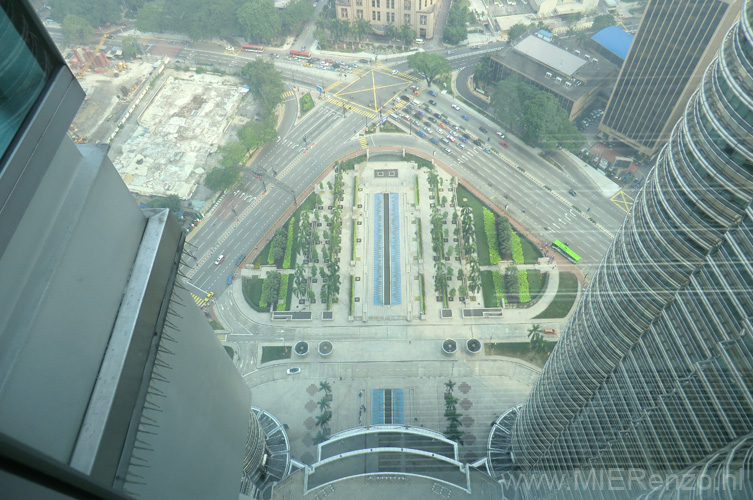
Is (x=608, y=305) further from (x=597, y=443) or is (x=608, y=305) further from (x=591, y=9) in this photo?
(x=591, y=9)

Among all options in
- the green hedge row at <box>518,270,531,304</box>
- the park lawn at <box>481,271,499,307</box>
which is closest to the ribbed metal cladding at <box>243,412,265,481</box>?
the park lawn at <box>481,271,499,307</box>

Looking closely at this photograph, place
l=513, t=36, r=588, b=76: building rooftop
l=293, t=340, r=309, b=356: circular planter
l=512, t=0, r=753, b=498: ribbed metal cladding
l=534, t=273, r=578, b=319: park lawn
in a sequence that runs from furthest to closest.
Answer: l=513, t=36, r=588, b=76: building rooftop → l=534, t=273, r=578, b=319: park lawn → l=293, t=340, r=309, b=356: circular planter → l=512, t=0, r=753, b=498: ribbed metal cladding

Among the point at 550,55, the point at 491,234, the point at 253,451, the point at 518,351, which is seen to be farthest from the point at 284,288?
the point at 550,55

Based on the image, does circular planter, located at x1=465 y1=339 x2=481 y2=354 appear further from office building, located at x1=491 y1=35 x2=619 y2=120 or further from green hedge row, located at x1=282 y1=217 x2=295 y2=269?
office building, located at x1=491 y1=35 x2=619 y2=120

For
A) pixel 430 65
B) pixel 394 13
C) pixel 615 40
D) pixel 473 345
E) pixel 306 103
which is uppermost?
pixel 394 13

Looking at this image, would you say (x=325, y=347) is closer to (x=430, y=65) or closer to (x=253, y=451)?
(x=253, y=451)

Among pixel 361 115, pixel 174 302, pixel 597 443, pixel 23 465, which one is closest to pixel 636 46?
pixel 361 115
